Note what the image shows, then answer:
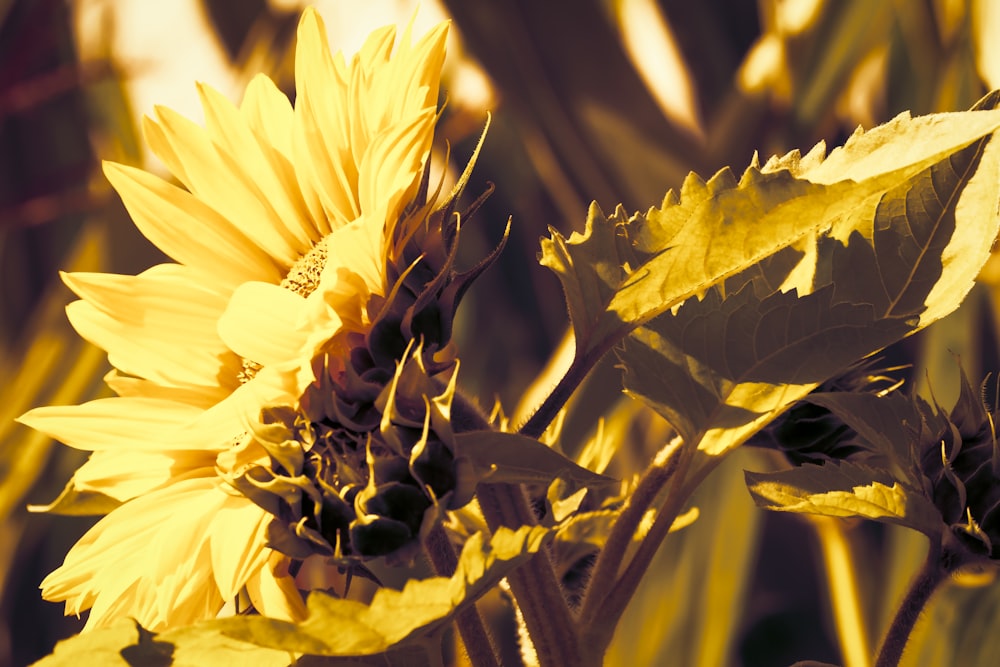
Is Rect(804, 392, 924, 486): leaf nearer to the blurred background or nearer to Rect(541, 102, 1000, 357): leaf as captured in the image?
Rect(541, 102, 1000, 357): leaf

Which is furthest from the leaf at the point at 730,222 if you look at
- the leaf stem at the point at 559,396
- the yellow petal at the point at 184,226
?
the yellow petal at the point at 184,226

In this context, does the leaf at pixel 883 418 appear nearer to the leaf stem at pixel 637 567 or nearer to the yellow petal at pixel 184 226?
the leaf stem at pixel 637 567

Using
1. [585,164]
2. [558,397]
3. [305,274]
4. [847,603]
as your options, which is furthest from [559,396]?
[585,164]

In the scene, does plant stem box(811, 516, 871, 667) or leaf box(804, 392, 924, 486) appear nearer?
leaf box(804, 392, 924, 486)

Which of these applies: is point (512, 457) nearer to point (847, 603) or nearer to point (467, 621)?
point (467, 621)

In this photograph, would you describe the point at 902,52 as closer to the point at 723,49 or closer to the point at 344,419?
the point at 723,49

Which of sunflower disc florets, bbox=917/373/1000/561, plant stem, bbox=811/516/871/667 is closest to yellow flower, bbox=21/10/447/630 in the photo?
sunflower disc florets, bbox=917/373/1000/561

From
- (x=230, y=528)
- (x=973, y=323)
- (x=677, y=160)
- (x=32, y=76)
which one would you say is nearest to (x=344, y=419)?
(x=230, y=528)
